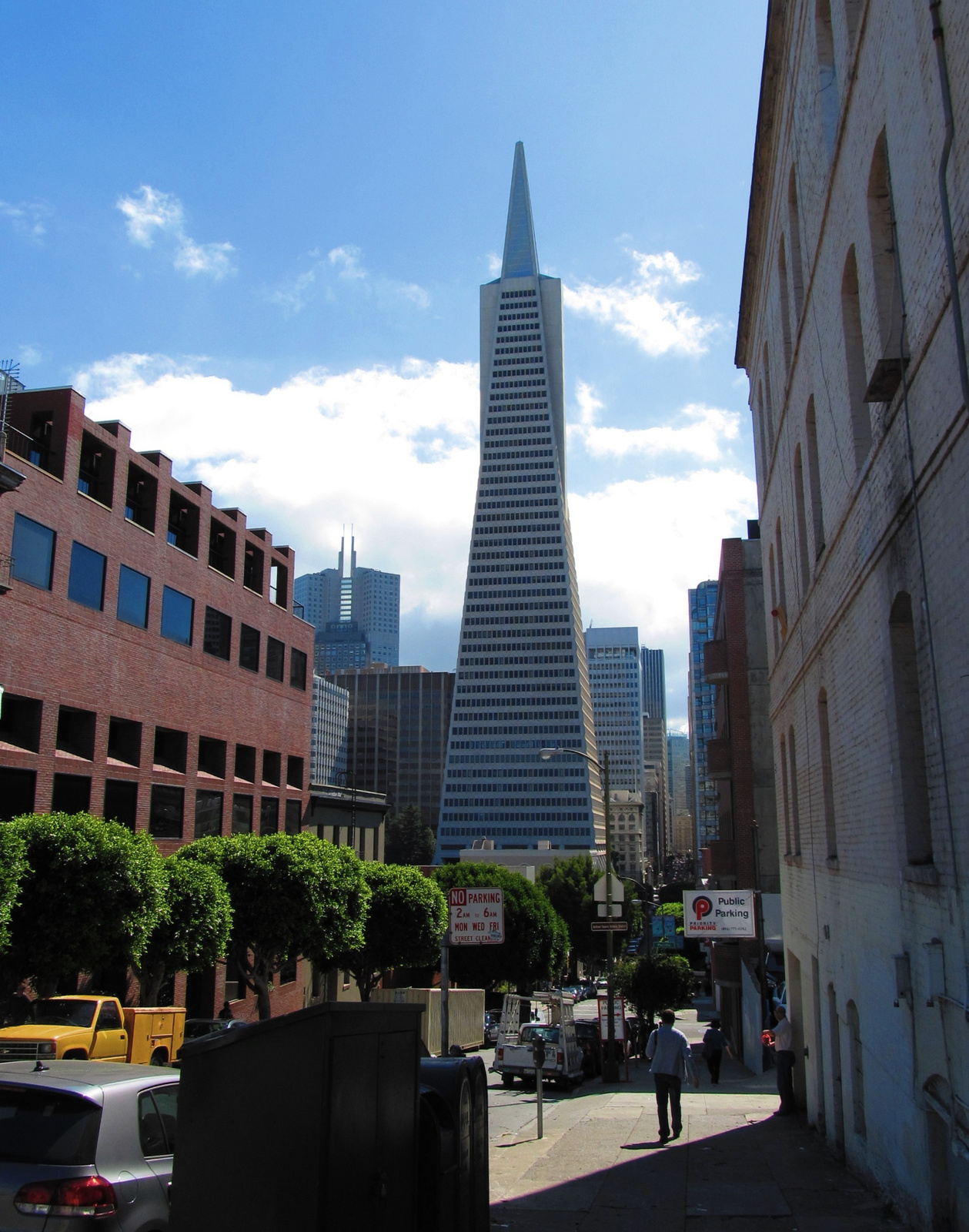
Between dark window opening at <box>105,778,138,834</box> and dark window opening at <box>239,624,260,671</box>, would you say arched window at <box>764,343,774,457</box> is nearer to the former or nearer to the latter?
dark window opening at <box>105,778,138,834</box>

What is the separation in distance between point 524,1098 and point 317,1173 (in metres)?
19.9

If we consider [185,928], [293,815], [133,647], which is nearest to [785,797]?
[185,928]

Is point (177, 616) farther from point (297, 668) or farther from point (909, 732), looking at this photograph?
point (909, 732)

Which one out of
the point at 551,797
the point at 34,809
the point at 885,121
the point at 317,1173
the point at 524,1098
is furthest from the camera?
the point at 551,797

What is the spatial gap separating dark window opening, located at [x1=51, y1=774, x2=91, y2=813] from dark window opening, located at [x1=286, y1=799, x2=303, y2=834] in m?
14.8

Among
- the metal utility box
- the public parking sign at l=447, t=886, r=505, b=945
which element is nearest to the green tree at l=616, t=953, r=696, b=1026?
the public parking sign at l=447, t=886, r=505, b=945

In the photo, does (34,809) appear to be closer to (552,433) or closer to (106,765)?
(106,765)

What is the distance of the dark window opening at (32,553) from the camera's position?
27297mm

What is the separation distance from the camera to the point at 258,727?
4191 centimetres

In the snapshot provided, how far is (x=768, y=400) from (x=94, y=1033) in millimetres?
16440

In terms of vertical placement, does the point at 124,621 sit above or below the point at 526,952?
above

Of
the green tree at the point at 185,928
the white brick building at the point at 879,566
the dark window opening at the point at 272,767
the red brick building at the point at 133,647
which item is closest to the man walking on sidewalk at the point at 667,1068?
the white brick building at the point at 879,566

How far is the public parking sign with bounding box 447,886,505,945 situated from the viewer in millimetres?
13773

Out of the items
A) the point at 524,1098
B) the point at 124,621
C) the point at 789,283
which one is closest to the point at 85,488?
the point at 124,621
